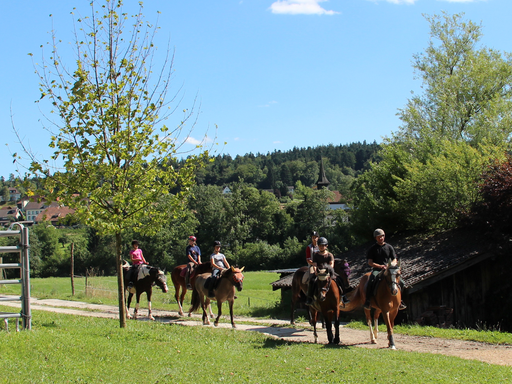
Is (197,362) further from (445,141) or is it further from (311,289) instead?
(445,141)

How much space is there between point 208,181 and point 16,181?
18190cm

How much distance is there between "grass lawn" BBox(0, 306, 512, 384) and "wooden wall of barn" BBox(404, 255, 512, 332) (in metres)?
8.83

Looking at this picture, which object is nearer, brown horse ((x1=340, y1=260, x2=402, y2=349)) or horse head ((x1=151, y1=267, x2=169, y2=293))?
brown horse ((x1=340, y1=260, x2=402, y2=349))

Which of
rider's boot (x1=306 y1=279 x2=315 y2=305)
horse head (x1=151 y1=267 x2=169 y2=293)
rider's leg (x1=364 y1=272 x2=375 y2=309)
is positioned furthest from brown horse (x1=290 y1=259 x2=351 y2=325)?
horse head (x1=151 y1=267 x2=169 y2=293)

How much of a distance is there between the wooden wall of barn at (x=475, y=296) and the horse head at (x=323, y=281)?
840cm

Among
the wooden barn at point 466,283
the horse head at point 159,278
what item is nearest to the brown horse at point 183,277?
the horse head at point 159,278

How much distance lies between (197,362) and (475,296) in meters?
14.8

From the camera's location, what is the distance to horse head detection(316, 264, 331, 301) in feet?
36.7

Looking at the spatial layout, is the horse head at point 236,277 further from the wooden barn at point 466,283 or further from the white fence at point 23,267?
the wooden barn at point 466,283

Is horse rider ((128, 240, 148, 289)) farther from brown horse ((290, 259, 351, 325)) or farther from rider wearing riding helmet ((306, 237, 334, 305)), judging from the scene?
rider wearing riding helmet ((306, 237, 334, 305))

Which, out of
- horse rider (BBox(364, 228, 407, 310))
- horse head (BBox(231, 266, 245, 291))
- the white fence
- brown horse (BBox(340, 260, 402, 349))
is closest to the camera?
the white fence

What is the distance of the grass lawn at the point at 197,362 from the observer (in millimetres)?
7613

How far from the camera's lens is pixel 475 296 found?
63.4 ft

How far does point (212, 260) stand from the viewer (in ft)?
50.2
